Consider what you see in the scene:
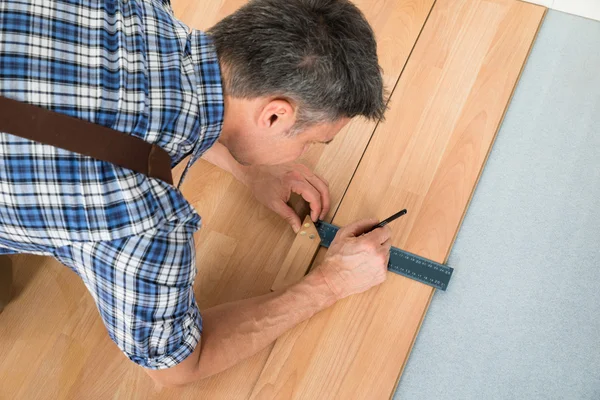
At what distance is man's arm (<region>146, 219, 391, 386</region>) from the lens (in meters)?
1.67

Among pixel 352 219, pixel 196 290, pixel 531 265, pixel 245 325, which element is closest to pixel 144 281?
pixel 245 325

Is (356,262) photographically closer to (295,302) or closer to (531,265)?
(295,302)

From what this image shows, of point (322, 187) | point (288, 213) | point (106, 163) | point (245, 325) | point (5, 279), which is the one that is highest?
point (322, 187)

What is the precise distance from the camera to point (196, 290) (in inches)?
75.8

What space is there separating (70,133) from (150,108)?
166 mm

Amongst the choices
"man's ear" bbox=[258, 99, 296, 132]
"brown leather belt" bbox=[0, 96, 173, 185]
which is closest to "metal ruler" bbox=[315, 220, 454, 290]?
"man's ear" bbox=[258, 99, 296, 132]

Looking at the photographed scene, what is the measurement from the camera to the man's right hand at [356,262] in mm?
1771

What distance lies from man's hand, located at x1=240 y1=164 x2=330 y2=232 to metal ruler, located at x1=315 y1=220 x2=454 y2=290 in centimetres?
27

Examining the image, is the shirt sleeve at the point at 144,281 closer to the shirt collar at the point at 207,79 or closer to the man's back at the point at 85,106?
the man's back at the point at 85,106

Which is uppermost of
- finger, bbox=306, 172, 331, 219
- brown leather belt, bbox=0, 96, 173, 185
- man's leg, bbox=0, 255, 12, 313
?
finger, bbox=306, 172, 331, 219

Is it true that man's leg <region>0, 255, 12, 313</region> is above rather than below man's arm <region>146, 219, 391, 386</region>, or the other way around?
below

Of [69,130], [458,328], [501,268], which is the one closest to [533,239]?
[501,268]

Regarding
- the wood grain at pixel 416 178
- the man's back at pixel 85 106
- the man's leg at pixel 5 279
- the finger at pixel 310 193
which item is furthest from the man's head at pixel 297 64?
the man's leg at pixel 5 279

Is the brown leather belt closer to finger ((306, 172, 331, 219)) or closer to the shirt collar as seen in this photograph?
the shirt collar
